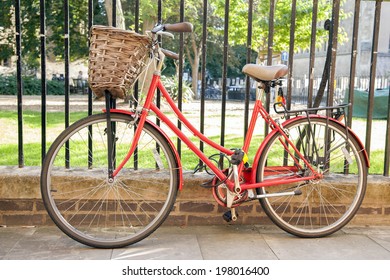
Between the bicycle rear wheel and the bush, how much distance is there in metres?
29.8

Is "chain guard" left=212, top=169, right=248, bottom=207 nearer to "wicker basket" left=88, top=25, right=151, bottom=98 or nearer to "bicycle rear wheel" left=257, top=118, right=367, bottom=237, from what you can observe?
"bicycle rear wheel" left=257, top=118, right=367, bottom=237

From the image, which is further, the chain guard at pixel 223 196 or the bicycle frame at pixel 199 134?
the chain guard at pixel 223 196

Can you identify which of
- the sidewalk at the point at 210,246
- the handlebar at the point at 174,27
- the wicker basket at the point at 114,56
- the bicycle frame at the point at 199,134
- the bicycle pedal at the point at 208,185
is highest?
the handlebar at the point at 174,27

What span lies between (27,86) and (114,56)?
31691 millimetres

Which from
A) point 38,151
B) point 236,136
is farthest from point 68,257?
point 236,136

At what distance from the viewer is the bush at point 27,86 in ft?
102

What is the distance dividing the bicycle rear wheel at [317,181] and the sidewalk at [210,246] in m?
0.16

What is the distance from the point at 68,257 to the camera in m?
3.34

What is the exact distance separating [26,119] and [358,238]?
10.2 meters

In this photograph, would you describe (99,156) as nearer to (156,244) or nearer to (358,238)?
(156,244)

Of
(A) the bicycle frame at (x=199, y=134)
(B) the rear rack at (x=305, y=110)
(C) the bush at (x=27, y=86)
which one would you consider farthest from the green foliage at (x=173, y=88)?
(C) the bush at (x=27, y=86)

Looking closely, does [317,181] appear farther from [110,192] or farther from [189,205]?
[110,192]

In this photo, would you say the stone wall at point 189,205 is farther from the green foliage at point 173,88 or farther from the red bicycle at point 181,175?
the green foliage at point 173,88

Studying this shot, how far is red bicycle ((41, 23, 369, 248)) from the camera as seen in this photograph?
3541mm
